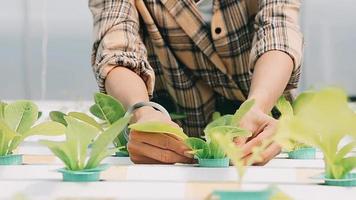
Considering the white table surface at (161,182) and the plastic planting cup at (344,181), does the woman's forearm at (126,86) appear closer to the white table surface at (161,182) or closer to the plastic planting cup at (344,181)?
the white table surface at (161,182)

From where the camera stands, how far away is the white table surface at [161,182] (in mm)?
531

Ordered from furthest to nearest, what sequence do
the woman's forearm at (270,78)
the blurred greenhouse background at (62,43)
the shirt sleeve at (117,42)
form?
the blurred greenhouse background at (62,43) → the shirt sleeve at (117,42) → the woman's forearm at (270,78)

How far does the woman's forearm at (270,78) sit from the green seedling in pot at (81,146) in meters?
0.38

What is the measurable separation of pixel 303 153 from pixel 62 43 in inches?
126

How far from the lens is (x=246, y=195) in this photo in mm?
407

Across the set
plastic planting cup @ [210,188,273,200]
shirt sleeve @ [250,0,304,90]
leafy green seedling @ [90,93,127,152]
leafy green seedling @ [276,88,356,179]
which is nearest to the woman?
shirt sleeve @ [250,0,304,90]

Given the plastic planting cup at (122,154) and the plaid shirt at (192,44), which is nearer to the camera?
the plastic planting cup at (122,154)

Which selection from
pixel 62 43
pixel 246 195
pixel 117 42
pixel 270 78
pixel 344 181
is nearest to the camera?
pixel 246 195

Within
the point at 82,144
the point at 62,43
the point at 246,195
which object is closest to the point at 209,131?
the point at 82,144

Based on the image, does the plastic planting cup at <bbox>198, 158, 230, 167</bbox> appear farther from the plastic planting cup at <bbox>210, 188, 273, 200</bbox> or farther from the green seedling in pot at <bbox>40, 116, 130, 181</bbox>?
the plastic planting cup at <bbox>210, 188, 273, 200</bbox>

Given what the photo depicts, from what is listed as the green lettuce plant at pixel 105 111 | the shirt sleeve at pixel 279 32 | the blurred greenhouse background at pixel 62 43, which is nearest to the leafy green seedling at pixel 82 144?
the green lettuce plant at pixel 105 111

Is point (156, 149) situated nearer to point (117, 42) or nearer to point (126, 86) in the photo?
point (126, 86)

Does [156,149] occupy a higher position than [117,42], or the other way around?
[117,42]

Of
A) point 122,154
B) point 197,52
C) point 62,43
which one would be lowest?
point 122,154
